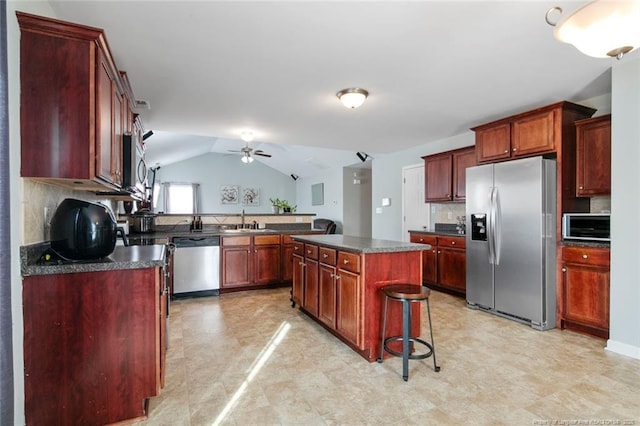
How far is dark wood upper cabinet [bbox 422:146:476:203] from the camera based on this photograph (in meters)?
4.57

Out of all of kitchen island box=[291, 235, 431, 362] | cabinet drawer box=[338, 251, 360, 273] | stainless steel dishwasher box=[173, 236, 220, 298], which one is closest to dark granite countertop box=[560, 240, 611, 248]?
kitchen island box=[291, 235, 431, 362]

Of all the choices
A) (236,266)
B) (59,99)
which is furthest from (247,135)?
(59,99)

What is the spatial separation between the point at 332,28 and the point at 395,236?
4783 millimetres

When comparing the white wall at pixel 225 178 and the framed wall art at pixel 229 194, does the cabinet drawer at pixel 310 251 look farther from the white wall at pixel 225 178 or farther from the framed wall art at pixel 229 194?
the framed wall art at pixel 229 194

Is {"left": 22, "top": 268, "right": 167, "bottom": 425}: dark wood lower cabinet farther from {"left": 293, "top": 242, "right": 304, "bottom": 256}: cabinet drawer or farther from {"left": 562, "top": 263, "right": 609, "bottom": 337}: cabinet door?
{"left": 562, "top": 263, "right": 609, "bottom": 337}: cabinet door

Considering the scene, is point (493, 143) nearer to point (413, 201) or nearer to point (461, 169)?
point (461, 169)

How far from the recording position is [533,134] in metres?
3.48

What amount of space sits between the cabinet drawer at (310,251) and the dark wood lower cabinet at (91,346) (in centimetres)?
162

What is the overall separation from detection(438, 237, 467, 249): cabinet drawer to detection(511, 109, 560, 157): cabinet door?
A: 1222mm

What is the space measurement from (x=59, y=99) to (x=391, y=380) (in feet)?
8.32

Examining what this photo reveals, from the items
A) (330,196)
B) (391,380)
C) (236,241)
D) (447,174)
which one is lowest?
(391,380)

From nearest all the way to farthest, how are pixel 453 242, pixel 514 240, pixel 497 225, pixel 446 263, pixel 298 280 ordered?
pixel 514 240 < pixel 497 225 < pixel 298 280 < pixel 453 242 < pixel 446 263

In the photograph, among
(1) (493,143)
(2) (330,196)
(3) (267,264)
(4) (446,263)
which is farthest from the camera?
(2) (330,196)

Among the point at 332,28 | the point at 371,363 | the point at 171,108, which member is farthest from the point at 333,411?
the point at 171,108
